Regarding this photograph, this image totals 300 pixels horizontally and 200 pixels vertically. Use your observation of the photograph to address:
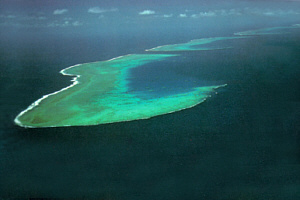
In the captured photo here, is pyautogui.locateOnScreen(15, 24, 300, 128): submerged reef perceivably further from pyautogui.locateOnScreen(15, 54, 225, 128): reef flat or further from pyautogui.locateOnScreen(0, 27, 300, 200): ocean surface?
pyautogui.locateOnScreen(0, 27, 300, 200): ocean surface

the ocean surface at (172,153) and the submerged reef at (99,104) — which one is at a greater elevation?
the submerged reef at (99,104)

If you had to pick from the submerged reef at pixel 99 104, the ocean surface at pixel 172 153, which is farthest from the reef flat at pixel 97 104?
the ocean surface at pixel 172 153

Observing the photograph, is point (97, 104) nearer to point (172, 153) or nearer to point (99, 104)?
point (99, 104)

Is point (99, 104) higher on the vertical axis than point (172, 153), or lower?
higher

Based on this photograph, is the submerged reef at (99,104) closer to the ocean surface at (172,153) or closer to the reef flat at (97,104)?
the reef flat at (97,104)

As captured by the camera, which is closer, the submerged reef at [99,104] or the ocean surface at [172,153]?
the ocean surface at [172,153]

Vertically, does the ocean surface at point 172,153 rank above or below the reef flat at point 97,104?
below

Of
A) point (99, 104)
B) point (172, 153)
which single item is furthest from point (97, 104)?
point (172, 153)

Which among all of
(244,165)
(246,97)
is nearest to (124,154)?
(244,165)

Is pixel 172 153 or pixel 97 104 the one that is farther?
pixel 97 104
